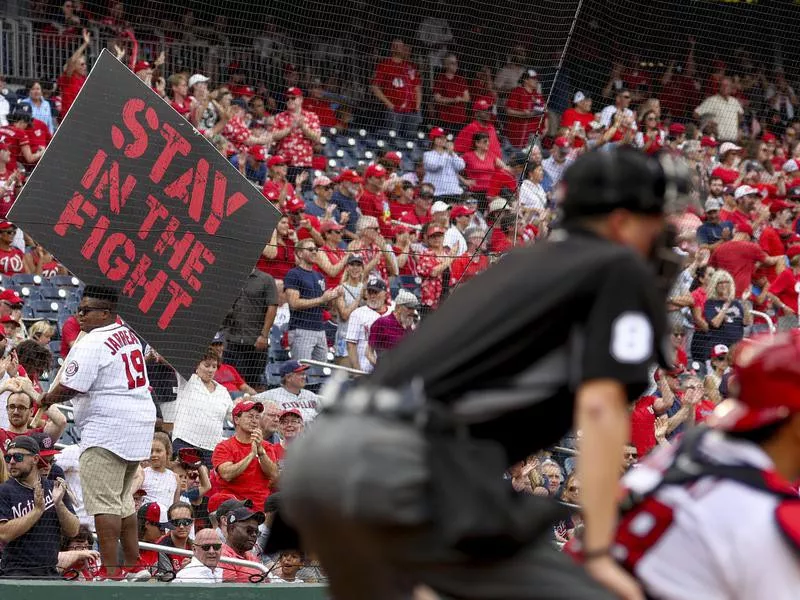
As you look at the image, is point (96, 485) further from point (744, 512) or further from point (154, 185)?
point (744, 512)

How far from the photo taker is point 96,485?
Result: 26.9 ft

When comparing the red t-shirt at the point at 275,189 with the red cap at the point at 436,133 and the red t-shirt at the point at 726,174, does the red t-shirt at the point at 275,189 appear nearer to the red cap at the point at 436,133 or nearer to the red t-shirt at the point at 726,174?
the red cap at the point at 436,133

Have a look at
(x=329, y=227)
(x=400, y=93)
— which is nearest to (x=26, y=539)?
(x=329, y=227)

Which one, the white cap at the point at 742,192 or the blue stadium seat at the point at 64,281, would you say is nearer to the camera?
the blue stadium seat at the point at 64,281

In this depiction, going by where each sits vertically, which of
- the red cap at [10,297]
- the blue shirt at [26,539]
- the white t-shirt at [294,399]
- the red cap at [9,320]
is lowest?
the blue shirt at [26,539]

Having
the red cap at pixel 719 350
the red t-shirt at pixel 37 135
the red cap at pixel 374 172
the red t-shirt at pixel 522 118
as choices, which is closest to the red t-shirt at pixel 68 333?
the red t-shirt at pixel 37 135

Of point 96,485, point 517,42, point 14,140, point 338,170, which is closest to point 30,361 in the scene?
point 96,485

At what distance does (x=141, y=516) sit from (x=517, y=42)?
6.61 metres

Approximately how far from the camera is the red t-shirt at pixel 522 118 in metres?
12.5

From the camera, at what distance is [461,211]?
39.0 feet

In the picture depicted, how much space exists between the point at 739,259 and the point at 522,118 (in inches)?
92.0

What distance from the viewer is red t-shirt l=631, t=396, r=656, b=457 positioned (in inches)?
408

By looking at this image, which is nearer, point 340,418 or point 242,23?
point 340,418

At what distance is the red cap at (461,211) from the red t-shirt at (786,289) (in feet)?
9.59
